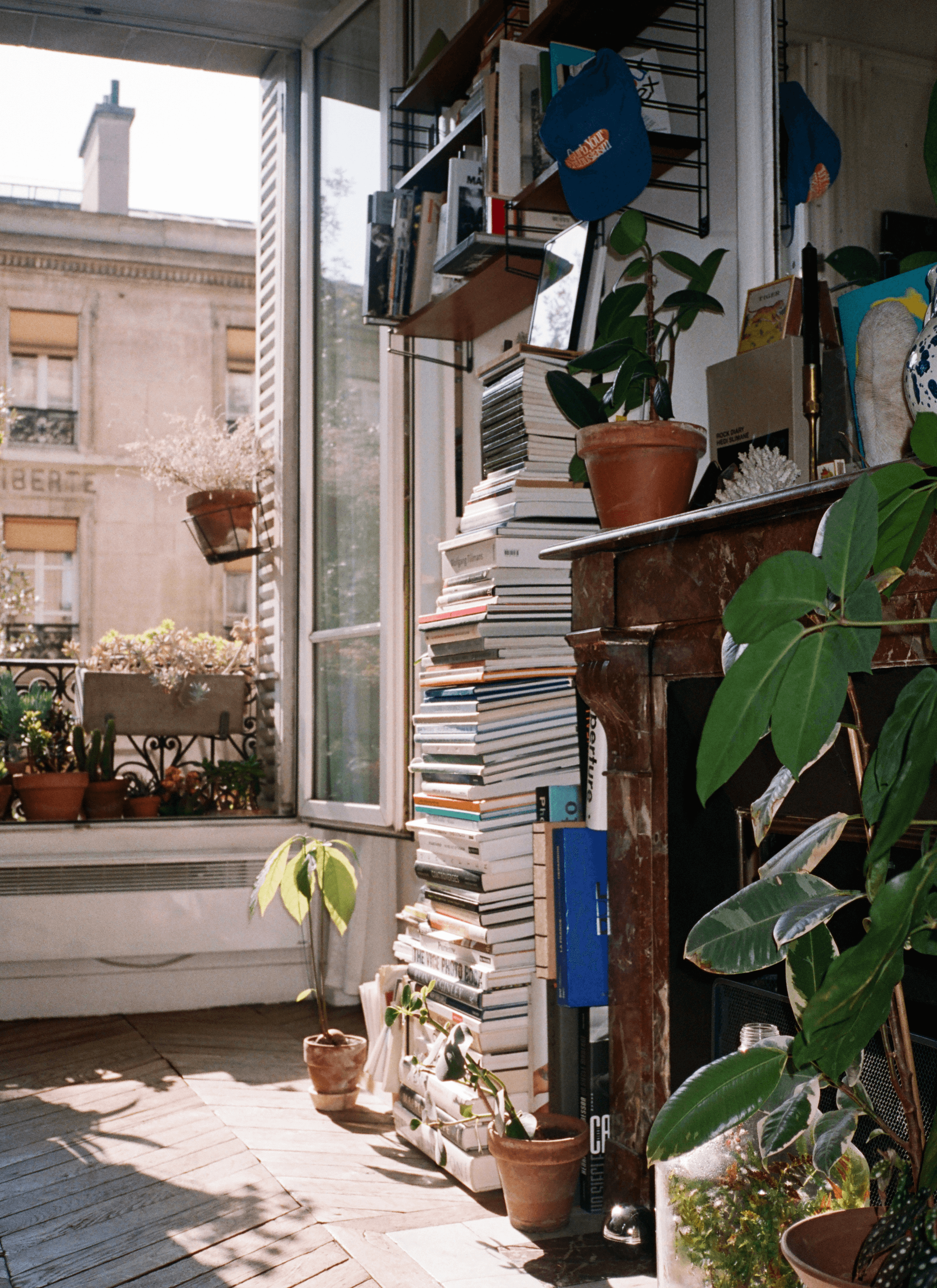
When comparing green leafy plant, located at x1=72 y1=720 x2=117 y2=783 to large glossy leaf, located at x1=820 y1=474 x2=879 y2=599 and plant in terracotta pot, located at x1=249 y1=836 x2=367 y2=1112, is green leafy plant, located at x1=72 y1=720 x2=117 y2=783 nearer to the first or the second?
plant in terracotta pot, located at x1=249 y1=836 x2=367 y2=1112

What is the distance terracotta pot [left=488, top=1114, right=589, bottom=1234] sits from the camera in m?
2.11

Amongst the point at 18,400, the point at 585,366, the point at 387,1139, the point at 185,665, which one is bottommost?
the point at 387,1139

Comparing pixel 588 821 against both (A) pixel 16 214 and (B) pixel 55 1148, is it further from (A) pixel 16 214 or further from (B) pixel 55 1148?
(A) pixel 16 214

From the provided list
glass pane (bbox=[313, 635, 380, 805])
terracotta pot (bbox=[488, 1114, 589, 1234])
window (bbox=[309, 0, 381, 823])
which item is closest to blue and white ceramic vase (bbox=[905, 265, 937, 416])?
terracotta pot (bbox=[488, 1114, 589, 1234])

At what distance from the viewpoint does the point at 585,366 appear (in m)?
2.10

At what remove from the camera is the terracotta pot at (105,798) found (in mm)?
4254

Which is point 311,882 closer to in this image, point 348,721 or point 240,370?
point 348,721

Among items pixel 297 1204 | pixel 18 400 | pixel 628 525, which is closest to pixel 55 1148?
pixel 297 1204

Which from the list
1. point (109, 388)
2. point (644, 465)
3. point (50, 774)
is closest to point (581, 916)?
point (644, 465)

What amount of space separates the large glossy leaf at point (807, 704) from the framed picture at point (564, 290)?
189cm

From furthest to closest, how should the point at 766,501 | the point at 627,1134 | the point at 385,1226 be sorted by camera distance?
the point at 385,1226, the point at 627,1134, the point at 766,501

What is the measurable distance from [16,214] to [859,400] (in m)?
12.9

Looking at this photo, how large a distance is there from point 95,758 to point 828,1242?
3565mm

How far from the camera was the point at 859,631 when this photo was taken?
76 cm
